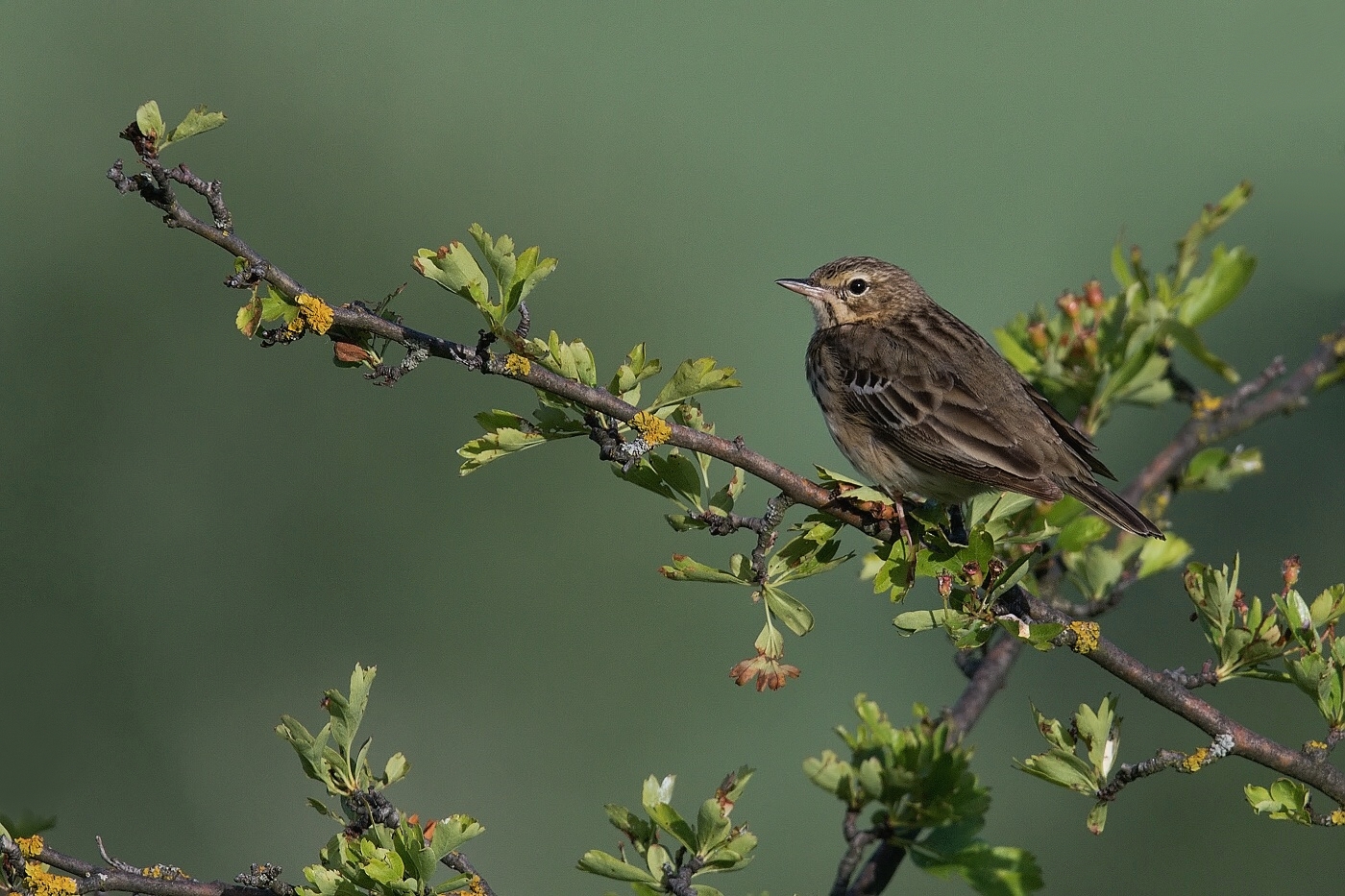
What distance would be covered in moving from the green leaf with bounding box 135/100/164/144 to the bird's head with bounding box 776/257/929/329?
4.56 meters

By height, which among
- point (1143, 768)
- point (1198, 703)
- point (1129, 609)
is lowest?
point (1143, 768)

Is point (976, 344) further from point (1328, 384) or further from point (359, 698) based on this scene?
point (359, 698)

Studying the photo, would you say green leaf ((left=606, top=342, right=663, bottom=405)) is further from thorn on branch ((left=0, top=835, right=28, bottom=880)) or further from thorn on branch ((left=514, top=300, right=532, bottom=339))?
thorn on branch ((left=0, top=835, right=28, bottom=880))

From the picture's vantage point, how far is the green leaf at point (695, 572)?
3.72 meters

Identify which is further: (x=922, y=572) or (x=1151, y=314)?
(x=1151, y=314)

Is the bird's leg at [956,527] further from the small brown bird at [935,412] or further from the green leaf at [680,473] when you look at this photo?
the green leaf at [680,473]

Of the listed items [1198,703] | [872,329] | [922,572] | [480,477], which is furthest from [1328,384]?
[480,477]

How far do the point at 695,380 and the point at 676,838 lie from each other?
123cm

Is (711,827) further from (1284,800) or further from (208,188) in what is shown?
(208,188)

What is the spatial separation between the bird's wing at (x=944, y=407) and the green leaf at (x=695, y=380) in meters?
1.79

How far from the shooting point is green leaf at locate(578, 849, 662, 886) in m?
3.17

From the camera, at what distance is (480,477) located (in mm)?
9562

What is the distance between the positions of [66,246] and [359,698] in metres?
9.28

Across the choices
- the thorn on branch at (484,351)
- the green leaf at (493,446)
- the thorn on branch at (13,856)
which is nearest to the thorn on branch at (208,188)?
the thorn on branch at (484,351)
